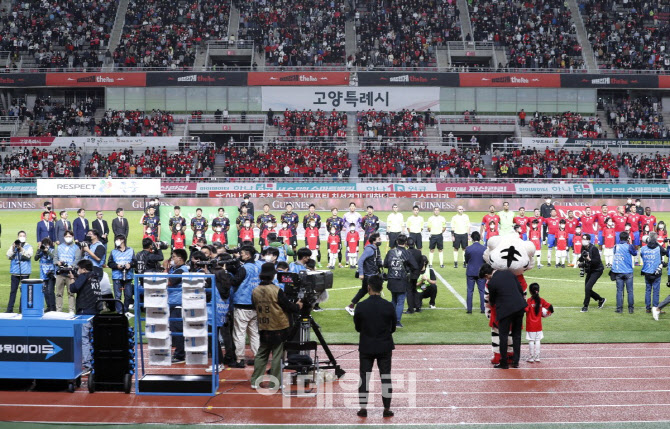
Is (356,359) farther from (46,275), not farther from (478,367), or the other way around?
(46,275)

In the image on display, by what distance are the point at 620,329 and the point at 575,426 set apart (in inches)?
244

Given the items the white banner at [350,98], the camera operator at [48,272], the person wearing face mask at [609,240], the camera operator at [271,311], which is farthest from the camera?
the white banner at [350,98]

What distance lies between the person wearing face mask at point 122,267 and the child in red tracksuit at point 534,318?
310 inches

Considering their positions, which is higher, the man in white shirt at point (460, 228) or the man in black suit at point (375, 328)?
the man in white shirt at point (460, 228)

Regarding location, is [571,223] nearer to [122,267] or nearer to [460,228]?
[460,228]

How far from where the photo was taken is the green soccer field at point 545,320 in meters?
13.9

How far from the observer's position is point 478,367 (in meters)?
11.8

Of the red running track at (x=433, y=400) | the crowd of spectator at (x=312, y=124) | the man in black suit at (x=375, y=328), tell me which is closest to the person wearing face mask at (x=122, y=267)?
the red running track at (x=433, y=400)

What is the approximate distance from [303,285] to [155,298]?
6.72 feet

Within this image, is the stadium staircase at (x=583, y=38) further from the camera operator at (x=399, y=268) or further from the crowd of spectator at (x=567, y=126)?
the camera operator at (x=399, y=268)

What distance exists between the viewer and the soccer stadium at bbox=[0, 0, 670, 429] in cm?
1018

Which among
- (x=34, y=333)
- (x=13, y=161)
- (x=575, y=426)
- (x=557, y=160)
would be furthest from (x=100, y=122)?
(x=575, y=426)

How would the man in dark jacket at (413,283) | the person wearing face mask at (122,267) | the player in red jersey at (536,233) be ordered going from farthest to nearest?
the player in red jersey at (536,233)
the person wearing face mask at (122,267)
the man in dark jacket at (413,283)

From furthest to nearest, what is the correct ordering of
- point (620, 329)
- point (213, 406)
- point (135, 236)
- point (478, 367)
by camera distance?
point (135, 236) → point (620, 329) → point (478, 367) → point (213, 406)
